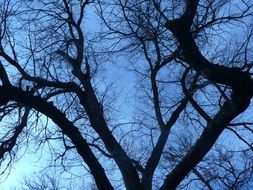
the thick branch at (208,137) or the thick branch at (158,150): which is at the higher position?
the thick branch at (158,150)

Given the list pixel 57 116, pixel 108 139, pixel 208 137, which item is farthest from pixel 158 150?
pixel 57 116

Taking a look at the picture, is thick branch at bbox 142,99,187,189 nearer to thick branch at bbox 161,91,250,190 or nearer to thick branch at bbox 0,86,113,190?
thick branch at bbox 161,91,250,190

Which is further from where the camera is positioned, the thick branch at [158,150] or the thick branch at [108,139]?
the thick branch at [158,150]

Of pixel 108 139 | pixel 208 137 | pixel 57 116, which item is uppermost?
pixel 108 139

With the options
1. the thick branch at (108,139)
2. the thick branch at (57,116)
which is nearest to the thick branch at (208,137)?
the thick branch at (108,139)

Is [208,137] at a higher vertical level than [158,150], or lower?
lower

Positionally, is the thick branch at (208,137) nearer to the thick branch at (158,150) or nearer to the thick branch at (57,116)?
the thick branch at (57,116)

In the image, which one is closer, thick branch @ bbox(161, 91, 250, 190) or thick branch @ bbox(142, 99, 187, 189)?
thick branch @ bbox(161, 91, 250, 190)

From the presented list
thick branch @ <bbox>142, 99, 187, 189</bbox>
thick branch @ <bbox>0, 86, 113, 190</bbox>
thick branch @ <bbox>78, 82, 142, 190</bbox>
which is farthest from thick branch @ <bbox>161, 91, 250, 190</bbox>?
thick branch @ <bbox>142, 99, 187, 189</bbox>

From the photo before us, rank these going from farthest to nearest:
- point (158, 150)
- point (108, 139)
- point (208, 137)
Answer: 1. point (158, 150)
2. point (108, 139)
3. point (208, 137)

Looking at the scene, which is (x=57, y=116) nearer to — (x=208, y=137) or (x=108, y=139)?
(x=108, y=139)

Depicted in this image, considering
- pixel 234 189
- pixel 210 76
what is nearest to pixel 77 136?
pixel 210 76

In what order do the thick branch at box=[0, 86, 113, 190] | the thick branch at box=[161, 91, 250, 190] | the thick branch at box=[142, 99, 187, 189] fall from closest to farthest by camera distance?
the thick branch at box=[161, 91, 250, 190]
the thick branch at box=[0, 86, 113, 190]
the thick branch at box=[142, 99, 187, 189]

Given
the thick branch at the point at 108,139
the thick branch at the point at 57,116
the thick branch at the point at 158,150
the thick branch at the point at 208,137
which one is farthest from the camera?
the thick branch at the point at 158,150
